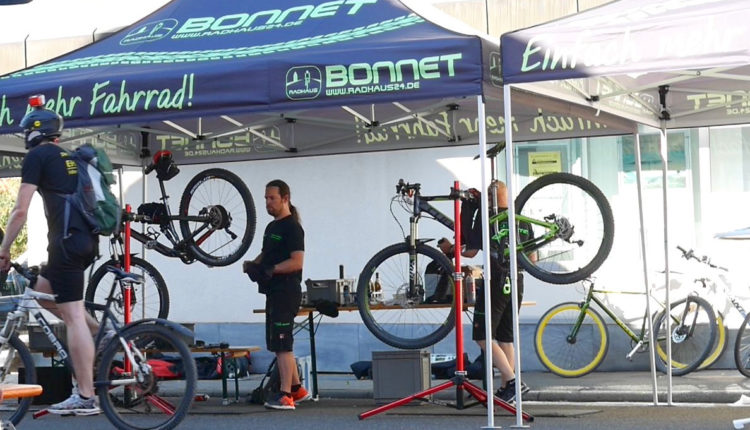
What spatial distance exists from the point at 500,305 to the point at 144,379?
309 centimetres

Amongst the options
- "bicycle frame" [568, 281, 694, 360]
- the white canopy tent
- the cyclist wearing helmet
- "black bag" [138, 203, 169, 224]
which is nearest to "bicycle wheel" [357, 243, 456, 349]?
the white canopy tent

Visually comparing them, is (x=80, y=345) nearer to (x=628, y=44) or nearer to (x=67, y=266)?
(x=67, y=266)

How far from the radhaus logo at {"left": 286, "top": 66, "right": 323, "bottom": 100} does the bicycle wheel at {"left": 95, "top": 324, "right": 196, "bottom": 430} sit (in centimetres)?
188

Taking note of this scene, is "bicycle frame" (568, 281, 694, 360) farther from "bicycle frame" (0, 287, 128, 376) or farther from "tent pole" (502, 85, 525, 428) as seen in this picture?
"bicycle frame" (0, 287, 128, 376)

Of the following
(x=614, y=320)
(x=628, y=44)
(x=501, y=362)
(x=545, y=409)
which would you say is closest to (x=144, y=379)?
(x=501, y=362)

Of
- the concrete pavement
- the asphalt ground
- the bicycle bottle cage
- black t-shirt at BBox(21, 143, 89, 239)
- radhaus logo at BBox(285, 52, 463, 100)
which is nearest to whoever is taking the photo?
radhaus logo at BBox(285, 52, 463, 100)

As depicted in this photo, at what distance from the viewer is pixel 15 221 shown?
878 centimetres

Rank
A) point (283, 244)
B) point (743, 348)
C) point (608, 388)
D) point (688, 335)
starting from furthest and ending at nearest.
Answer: point (688, 335), point (743, 348), point (608, 388), point (283, 244)

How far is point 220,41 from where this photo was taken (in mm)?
10039

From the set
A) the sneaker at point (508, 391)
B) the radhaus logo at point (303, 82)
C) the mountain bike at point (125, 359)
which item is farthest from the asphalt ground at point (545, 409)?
the radhaus logo at point (303, 82)

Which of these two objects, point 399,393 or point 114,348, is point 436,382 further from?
point 114,348

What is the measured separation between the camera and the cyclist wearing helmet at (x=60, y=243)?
8812mm

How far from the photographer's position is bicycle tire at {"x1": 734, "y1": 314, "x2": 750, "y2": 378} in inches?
515

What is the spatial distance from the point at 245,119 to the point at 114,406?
3843mm
